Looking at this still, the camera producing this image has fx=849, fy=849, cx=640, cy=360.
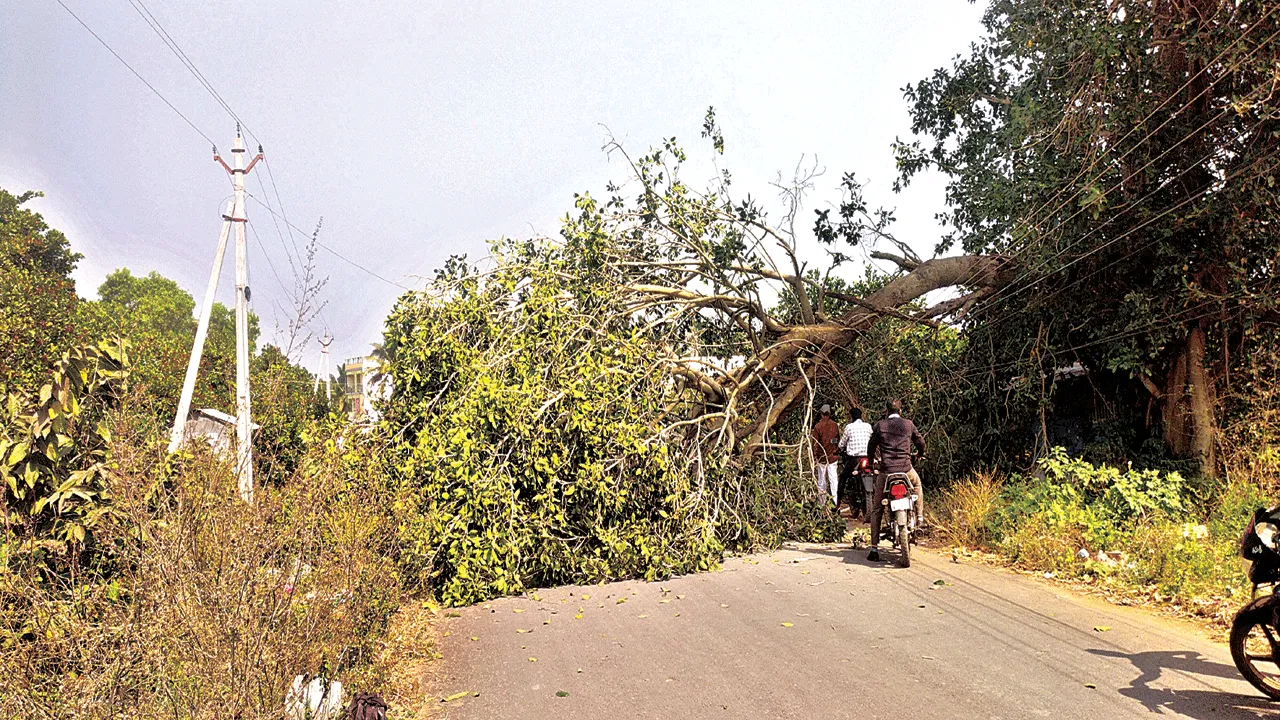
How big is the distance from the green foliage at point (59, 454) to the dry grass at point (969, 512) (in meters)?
9.93

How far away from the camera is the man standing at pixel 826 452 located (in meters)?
13.7

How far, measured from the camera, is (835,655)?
6.52 meters

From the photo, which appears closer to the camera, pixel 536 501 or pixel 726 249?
pixel 536 501

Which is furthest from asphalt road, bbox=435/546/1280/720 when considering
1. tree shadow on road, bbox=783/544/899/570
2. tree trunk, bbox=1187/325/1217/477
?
tree trunk, bbox=1187/325/1217/477

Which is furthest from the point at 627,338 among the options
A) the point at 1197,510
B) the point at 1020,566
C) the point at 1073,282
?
the point at 1197,510

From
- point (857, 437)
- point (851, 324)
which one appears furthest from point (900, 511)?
point (851, 324)

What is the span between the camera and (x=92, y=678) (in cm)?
406

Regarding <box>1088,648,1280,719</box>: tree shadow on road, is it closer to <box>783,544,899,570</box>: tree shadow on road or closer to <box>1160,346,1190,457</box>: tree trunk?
<box>783,544,899,570</box>: tree shadow on road

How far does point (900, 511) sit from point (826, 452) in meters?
3.91

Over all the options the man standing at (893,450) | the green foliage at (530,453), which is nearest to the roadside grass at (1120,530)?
the man standing at (893,450)

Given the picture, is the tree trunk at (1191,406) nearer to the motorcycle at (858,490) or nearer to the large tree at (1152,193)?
the large tree at (1152,193)

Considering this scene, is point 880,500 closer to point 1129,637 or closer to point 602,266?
point 1129,637

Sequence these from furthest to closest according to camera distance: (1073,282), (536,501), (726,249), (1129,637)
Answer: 1. (726,249)
2. (1073,282)
3. (536,501)
4. (1129,637)

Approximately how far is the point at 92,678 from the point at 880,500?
8.44 meters
